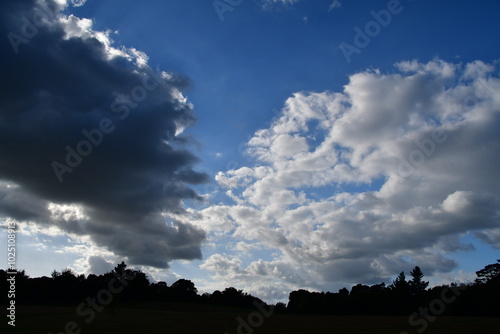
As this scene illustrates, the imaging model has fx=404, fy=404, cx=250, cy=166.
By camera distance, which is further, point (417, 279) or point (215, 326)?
point (417, 279)

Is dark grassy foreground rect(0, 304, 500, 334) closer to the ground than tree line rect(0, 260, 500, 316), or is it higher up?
closer to the ground

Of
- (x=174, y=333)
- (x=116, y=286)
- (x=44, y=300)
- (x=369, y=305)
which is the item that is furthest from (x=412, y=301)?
(x=44, y=300)

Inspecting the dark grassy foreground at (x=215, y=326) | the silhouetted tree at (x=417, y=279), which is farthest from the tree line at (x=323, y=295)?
the dark grassy foreground at (x=215, y=326)

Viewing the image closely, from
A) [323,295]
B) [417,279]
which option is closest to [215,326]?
[323,295]

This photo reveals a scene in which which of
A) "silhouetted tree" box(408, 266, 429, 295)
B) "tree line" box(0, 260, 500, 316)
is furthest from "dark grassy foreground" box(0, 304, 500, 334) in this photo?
"silhouetted tree" box(408, 266, 429, 295)

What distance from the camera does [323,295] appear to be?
152000 millimetres

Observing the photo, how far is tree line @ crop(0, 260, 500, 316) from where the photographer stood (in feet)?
364

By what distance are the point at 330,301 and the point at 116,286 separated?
3441 inches

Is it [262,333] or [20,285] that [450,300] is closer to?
[262,333]

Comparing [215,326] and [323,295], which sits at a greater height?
[323,295]

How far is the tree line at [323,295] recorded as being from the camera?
111 meters

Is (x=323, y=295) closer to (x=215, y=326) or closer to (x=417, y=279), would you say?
(x=417, y=279)

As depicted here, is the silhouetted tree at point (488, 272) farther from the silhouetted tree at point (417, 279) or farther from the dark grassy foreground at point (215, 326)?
the dark grassy foreground at point (215, 326)

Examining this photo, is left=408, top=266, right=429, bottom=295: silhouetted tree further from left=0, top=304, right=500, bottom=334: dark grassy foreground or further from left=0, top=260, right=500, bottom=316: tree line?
left=0, top=304, right=500, bottom=334: dark grassy foreground
